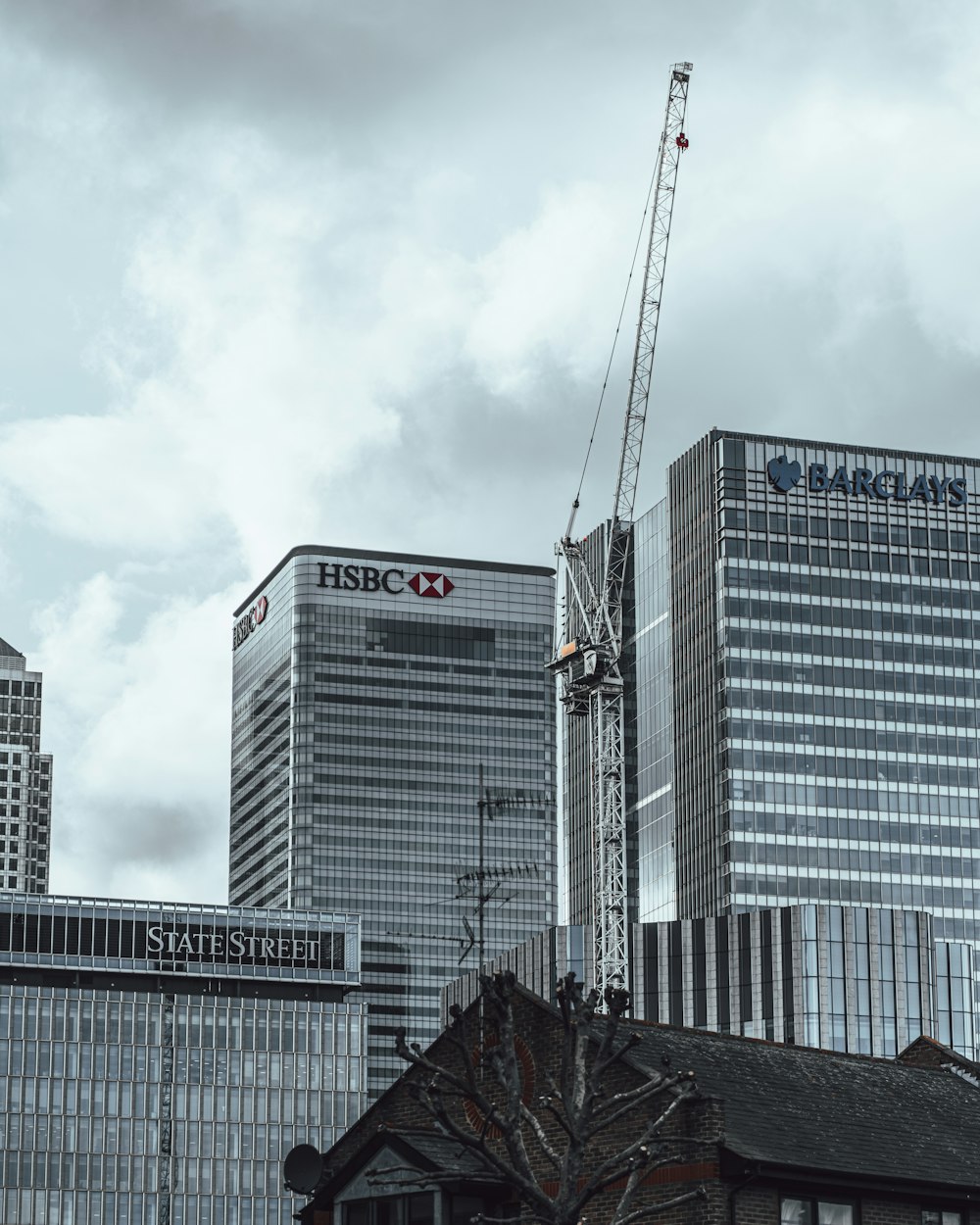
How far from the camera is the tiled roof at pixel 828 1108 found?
179ft

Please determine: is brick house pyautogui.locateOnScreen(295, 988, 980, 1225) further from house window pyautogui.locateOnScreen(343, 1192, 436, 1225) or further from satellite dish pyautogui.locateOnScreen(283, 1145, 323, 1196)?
satellite dish pyautogui.locateOnScreen(283, 1145, 323, 1196)

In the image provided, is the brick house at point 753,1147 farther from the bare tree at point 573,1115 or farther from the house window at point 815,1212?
the bare tree at point 573,1115

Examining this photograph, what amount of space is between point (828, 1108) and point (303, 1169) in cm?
1341

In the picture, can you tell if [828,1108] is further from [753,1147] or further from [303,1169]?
[303,1169]

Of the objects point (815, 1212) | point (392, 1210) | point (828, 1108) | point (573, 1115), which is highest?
point (573, 1115)

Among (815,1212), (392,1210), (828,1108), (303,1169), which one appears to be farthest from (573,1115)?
(828,1108)

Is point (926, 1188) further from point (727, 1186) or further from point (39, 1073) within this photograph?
point (39, 1073)

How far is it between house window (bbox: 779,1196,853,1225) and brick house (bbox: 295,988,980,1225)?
3 cm

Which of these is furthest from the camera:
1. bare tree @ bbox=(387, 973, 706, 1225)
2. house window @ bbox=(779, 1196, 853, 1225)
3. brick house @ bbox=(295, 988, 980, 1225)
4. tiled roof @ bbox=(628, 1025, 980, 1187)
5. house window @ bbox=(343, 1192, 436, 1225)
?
house window @ bbox=(343, 1192, 436, 1225)

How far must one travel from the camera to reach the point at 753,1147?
174ft

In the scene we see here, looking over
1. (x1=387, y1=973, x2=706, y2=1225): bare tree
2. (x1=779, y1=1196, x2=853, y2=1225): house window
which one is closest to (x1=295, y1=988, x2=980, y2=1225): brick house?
(x1=779, y1=1196, x2=853, y2=1225): house window

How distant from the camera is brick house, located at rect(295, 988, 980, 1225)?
52.4 meters

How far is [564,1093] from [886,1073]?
22.8 metres

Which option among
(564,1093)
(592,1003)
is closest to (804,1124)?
(592,1003)
